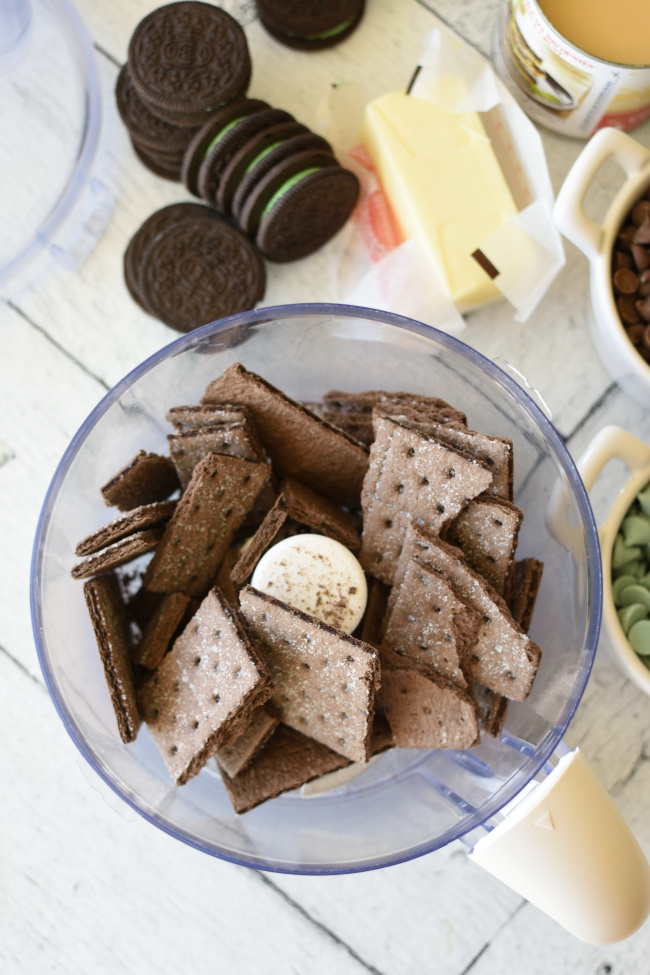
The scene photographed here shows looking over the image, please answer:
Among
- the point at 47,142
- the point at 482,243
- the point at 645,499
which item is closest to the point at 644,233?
the point at 482,243

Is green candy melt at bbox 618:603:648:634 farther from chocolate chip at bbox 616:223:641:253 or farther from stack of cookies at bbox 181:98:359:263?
stack of cookies at bbox 181:98:359:263

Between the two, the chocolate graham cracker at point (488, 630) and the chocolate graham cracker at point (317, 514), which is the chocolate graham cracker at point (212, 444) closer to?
the chocolate graham cracker at point (317, 514)

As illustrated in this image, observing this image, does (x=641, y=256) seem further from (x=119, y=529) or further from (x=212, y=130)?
(x=119, y=529)

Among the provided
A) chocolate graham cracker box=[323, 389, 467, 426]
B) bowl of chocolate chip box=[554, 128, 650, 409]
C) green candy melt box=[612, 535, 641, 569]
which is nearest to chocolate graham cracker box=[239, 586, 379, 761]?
chocolate graham cracker box=[323, 389, 467, 426]

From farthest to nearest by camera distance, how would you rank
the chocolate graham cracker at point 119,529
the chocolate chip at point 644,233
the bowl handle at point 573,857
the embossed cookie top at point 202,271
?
the embossed cookie top at point 202,271
the chocolate chip at point 644,233
the chocolate graham cracker at point 119,529
the bowl handle at point 573,857

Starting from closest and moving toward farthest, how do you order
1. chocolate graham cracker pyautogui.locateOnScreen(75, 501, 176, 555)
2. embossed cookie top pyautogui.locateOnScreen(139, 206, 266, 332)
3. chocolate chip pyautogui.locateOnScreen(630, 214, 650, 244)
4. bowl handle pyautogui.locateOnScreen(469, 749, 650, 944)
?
bowl handle pyautogui.locateOnScreen(469, 749, 650, 944)
chocolate graham cracker pyautogui.locateOnScreen(75, 501, 176, 555)
chocolate chip pyautogui.locateOnScreen(630, 214, 650, 244)
embossed cookie top pyautogui.locateOnScreen(139, 206, 266, 332)

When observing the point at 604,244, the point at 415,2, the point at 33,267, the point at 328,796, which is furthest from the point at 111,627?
the point at 415,2

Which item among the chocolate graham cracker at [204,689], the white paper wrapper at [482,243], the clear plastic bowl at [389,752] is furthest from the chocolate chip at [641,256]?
the chocolate graham cracker at [204,689]
